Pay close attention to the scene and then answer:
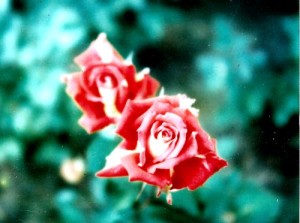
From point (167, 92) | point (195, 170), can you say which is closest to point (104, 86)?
point (167, 92)

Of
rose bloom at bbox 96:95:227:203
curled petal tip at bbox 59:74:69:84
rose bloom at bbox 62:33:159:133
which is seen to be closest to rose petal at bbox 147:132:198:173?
rose bloom at bbox 96:95:227:203

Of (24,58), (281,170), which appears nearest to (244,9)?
(281,170)

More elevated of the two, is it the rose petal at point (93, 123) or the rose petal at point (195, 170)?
the rose petal at point (93, 123)

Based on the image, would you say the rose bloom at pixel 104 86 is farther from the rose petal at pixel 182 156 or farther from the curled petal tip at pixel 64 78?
the rose petal at pixel 182 156

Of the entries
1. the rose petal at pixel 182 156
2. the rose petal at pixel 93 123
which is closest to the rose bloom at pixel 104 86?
the rose petal at pixel 93 123

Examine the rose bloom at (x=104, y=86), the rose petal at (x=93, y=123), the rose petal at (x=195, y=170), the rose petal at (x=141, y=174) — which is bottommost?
the rose petal at (x=141, y=174)

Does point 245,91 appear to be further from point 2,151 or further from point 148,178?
point 2,151
